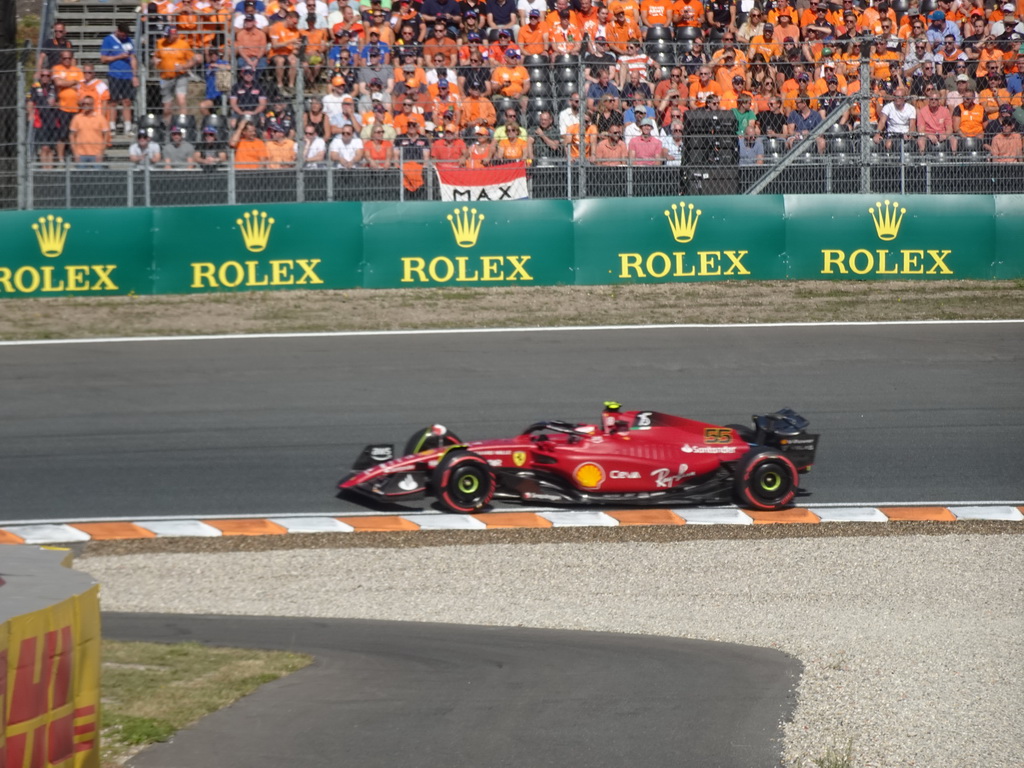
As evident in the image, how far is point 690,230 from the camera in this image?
1662 centimetres

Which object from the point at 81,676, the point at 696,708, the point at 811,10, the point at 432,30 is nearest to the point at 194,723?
the point at 81,676

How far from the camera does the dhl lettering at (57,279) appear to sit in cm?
1570

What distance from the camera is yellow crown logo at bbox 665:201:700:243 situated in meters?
16.4

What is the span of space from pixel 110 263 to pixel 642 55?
7.05 m

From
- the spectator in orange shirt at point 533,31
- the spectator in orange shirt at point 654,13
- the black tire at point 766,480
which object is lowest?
the black tire at point 766,480

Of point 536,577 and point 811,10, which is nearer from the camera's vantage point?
point 536,577

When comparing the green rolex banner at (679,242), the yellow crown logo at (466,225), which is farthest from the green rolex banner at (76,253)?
the green rolex banner at (679,242)

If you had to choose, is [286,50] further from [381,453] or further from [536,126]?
[381,453]

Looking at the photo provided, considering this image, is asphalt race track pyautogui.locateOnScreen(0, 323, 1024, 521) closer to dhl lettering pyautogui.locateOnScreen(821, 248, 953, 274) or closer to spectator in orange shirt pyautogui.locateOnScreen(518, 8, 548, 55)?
dhl lettering pyautogui.locateOnScreen(821, 248, 953, 274)

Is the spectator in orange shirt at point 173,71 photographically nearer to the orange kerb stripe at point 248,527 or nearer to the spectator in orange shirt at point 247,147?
the spectator in orange shirt at point 247,147

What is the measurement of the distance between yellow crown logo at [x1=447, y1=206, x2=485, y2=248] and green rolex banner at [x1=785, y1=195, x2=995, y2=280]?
3.81 meters

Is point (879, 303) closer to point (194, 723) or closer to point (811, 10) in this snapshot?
point (811, 10)

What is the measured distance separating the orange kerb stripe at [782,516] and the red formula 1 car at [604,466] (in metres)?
0.05

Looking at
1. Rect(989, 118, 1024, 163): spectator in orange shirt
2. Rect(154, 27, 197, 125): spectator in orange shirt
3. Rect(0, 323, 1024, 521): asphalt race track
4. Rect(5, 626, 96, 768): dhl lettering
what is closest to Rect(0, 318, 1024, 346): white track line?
Rect(0, 323, 1024, 521): asphalt race track
